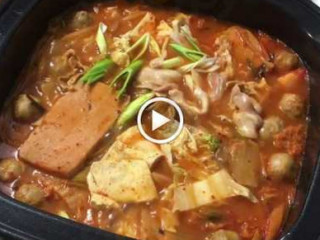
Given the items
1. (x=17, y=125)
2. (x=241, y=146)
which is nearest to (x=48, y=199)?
(x=17, y=125)

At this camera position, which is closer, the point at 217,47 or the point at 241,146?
the point at 241,146

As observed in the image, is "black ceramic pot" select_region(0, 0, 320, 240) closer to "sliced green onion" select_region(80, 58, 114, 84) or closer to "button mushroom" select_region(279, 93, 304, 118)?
"button mushroom" select_region(279, 93, 304, 118)

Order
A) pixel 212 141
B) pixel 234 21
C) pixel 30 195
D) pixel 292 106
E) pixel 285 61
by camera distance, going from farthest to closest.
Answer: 1. pixel 234 21
2. pixel 285 61
3. pixel 292 106
4. pixel 212 141
5. pixel 30 195

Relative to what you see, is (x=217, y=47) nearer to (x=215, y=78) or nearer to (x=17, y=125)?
(x=215, y=78)

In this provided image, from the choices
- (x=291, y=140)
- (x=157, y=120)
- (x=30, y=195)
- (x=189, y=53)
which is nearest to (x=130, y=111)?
(x=157, y=120)

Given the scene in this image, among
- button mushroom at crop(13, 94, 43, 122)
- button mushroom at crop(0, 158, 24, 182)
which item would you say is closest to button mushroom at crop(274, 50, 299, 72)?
button mushroom at crop(13, 94, 43, 122)

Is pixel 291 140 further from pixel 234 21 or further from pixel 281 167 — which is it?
pixel 234 21

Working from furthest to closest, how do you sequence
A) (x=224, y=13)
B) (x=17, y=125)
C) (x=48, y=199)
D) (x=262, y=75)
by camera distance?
(x=224, y=13)
(x=262, y=75)
(x=17, y=125)
(x=48, y=199)
